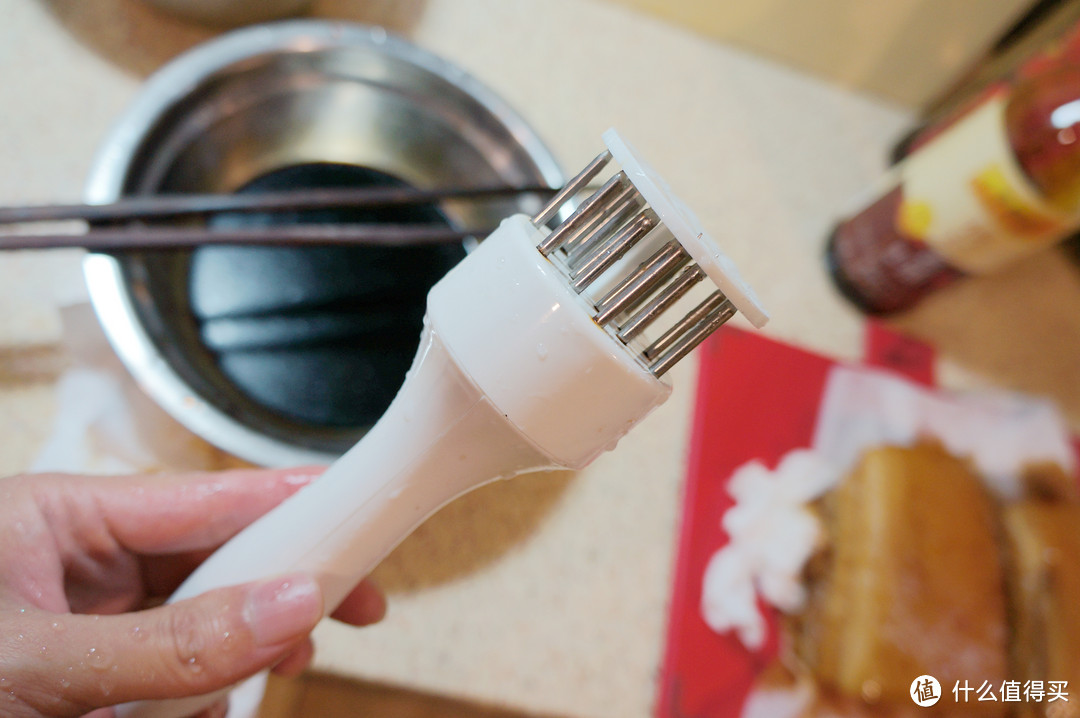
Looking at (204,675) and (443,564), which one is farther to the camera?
(443,564)

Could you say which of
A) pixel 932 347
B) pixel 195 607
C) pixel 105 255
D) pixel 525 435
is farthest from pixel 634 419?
pixel 932 347

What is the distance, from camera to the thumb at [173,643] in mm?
289

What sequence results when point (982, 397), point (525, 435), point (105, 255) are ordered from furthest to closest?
point (982, 397) < point (105, 255) < point (525, 435)

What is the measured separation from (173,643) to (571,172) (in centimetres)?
53

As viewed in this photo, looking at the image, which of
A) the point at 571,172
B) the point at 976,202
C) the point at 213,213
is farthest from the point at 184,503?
the point at 976,202

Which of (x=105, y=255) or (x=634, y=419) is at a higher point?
(x=105, y=255)

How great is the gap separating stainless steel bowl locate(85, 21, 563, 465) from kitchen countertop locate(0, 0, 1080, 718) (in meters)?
0.07

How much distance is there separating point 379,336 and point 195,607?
0.90 feet

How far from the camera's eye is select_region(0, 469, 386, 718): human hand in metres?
0.29

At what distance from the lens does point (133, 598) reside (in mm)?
445

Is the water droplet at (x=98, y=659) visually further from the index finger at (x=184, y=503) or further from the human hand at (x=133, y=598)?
the index finger at (x=184, y=503)

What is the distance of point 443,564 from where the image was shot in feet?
1.65

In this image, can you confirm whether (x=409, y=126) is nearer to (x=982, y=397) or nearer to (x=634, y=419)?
(x=634, y=419)

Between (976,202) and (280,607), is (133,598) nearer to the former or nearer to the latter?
(280,607)
